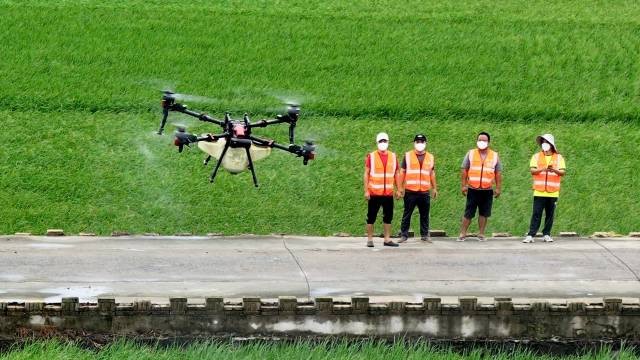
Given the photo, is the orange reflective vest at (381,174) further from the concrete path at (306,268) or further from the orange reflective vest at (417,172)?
the concrete path at (306,268)

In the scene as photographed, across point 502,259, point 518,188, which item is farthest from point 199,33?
point 502,259

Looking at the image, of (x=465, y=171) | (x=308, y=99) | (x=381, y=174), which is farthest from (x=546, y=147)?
(x=308, y=99)

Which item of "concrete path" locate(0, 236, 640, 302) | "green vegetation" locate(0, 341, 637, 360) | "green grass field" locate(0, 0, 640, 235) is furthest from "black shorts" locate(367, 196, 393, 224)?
"green vegetation" locate(0, 341, 637, 360)

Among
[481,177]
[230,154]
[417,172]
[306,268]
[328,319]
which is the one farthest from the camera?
[481,177]

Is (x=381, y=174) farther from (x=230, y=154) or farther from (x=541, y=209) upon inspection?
(x=541, y=209)

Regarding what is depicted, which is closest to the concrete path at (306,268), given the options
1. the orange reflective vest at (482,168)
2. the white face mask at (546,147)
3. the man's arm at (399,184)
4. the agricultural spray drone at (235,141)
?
the man's arm at (399,184)

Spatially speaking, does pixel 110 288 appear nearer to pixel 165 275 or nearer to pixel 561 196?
pixel 165 275
